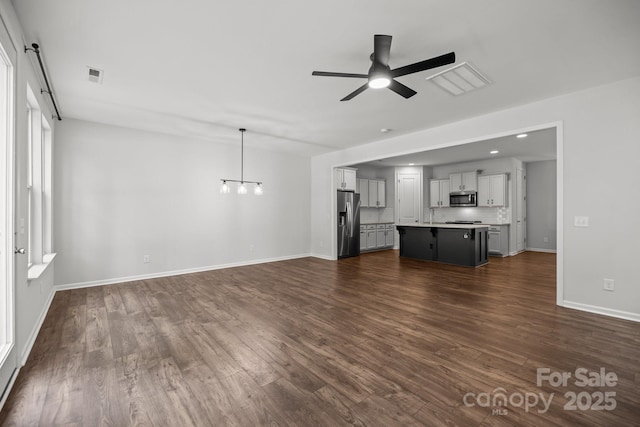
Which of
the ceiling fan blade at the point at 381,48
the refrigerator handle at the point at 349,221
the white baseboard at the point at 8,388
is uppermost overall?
the ceiling fan blade at the point at 381,48

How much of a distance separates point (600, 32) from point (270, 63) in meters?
3.00

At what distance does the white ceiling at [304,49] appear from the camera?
217cm

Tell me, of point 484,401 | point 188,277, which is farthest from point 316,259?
point 484,401

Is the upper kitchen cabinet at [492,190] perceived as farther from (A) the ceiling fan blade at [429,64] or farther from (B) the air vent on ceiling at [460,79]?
(A) the ceiling fan blade at [429,64]

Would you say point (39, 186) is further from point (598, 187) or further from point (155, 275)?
point (598, 187)

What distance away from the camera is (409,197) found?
9.41 metres

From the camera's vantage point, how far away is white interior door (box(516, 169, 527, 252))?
8.34 m

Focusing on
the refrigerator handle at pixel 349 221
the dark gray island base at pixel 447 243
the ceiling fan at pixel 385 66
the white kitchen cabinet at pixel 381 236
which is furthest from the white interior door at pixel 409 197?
the ceiling fan at pixel 385 66

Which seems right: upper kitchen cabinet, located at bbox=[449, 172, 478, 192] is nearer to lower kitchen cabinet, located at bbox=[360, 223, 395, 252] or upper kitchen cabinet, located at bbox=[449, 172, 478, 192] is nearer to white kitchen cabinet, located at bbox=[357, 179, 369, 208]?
lower kitchen cabinet, located at bbox=[360, 223, 395, 252]

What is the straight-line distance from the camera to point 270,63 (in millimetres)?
2957

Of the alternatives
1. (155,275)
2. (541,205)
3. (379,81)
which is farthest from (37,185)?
(541,205)

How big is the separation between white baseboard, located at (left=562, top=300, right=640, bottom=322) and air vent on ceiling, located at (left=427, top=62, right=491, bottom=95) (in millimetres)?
3024

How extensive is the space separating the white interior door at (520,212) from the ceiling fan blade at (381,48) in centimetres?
787

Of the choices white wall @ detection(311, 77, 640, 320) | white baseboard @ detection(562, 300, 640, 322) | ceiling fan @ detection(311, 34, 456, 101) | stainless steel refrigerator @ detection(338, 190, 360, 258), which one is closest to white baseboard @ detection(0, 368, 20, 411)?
ceiling fan @ detection(311, 34, 456, 101)
